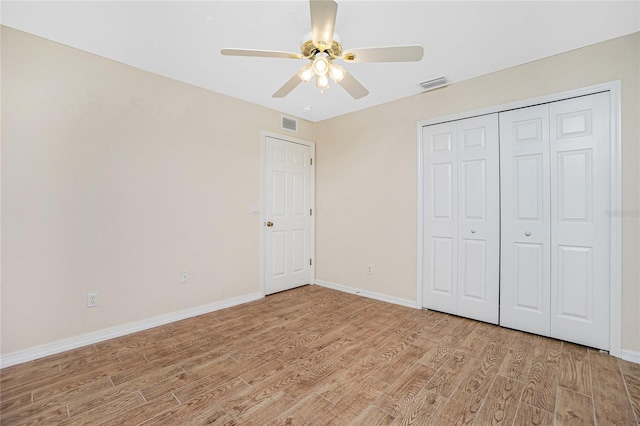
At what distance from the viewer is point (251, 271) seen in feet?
12.3

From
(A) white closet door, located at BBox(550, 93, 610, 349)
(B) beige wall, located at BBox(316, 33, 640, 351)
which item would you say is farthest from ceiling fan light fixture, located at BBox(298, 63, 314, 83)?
(A) white closet door, located at BBox(550, 93, 610, 349)

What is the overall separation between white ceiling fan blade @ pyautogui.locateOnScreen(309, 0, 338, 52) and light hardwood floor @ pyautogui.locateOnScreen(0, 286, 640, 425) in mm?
2264

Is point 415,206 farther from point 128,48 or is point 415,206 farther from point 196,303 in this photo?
point 128,48

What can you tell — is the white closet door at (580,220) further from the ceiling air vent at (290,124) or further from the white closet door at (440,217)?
the ceiling air vent at (290,124)

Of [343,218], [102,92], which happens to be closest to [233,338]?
[343,218]

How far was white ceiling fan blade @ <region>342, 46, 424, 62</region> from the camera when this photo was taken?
69.6 inches

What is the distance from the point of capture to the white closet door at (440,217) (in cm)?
319

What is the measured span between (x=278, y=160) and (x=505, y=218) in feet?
9.46

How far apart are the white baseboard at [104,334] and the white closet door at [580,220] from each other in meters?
3.43

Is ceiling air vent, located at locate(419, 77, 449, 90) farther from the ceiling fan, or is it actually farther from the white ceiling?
the ceiling fan

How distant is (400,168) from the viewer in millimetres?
3609

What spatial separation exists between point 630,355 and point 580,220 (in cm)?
110

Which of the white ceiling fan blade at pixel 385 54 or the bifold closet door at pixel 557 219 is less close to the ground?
the white ceiling fan blade at pixel 385 54

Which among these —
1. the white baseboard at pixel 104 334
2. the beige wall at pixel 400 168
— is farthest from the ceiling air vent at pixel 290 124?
the white baseboard at pixel 104 334
